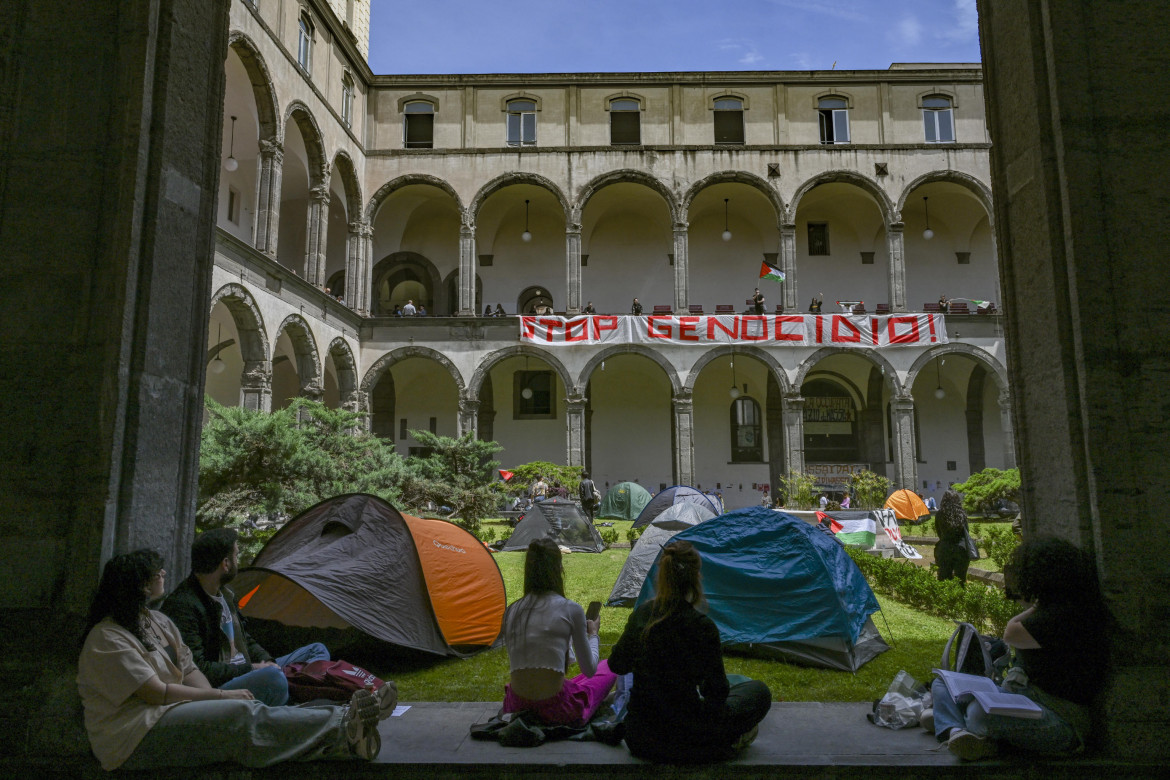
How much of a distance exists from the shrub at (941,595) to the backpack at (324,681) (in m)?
5.54

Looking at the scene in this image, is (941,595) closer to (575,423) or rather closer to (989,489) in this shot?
(989,489)

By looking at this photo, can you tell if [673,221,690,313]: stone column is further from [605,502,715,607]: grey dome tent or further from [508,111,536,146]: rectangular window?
[605,502,715,607]: grey dome tent

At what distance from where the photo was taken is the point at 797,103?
2316 centimetres

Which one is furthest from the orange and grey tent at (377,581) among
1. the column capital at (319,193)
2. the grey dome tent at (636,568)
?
the column capital at (319,193)

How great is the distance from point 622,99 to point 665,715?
22471 mm

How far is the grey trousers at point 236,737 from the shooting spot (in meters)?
3.07

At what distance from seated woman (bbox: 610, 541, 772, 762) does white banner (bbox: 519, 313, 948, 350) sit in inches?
718

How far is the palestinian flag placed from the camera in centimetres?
1209

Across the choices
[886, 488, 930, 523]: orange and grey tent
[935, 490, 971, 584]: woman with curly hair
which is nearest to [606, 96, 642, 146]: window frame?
[886, 488, 930, 523]: orange and grey tent

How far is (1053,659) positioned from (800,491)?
15711mm

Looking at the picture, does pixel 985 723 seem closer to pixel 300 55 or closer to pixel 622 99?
pixel 300 55

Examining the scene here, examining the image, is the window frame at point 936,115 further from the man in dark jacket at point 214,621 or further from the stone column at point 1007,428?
the man in dark jacket at point 214,621

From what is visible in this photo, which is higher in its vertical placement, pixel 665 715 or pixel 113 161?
pixel 113 161

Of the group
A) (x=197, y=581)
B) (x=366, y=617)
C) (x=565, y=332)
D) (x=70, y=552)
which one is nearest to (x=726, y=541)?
(x=366, y=617)
